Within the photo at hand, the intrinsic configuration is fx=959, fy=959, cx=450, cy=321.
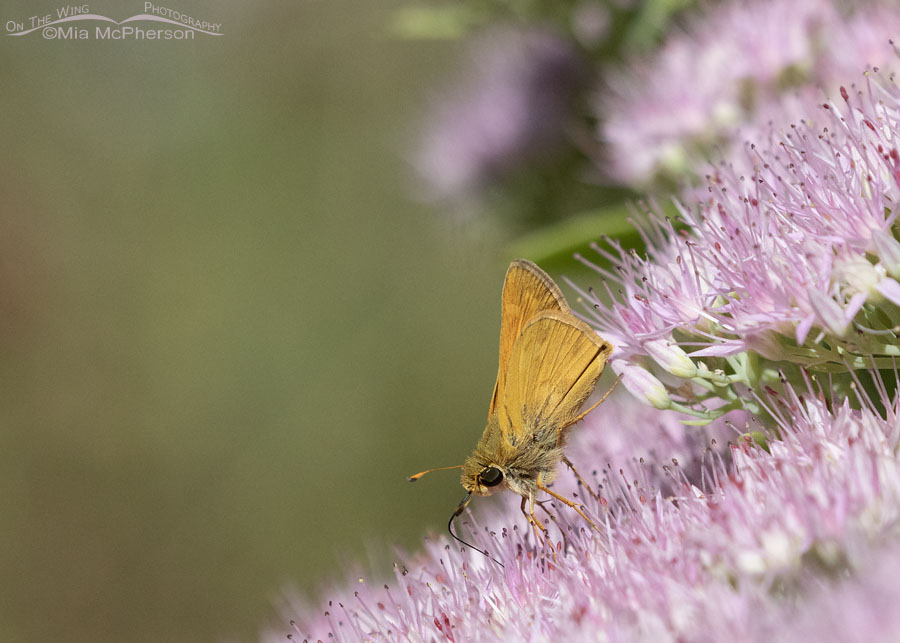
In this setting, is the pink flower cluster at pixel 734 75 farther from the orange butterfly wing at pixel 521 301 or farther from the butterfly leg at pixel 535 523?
the butterfly leg at pixel 535 523

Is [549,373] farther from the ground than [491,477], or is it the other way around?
[549,373]

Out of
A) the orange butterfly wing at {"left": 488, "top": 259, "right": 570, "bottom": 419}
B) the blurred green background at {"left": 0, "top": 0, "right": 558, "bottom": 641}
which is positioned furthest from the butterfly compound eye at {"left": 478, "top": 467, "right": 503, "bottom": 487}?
the blurred green background at {"left": 0, "top": 0, "right": 558, "bottom": 641}

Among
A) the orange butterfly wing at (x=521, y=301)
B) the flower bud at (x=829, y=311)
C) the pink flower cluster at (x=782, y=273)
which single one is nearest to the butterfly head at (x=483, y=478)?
the orange butterfly wing at (x=521, y=301)

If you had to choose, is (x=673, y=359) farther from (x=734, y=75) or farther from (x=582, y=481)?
(x=734, y=75)

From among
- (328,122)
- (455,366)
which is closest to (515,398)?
(455,366)

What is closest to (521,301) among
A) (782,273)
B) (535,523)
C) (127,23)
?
(535,523)

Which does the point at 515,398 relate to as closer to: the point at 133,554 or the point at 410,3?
the point at 133,554

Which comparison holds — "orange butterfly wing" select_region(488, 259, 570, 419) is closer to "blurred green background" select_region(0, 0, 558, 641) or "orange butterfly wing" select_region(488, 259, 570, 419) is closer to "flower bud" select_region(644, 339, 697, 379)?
"flower bud" select_region(644, 339, 697, 379)
